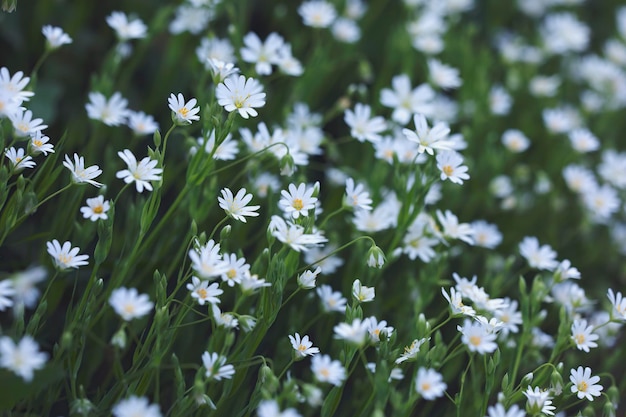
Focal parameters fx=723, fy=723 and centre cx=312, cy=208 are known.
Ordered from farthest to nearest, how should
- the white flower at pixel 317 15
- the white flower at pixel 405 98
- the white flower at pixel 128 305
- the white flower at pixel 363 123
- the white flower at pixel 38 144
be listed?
the white flower at pixel 317 15 < the white flower at pixel 405 98 < the white flower at pixel 363 123 < the white flower at pixel 38 144 < the white flower at pixel 128 305

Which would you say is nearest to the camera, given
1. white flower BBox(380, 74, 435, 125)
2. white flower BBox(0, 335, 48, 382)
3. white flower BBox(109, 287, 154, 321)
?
white flower BBox(0, 335, 48, 382)

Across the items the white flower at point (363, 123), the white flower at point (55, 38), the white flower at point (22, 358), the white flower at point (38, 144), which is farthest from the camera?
the white flower at point (363, 123)

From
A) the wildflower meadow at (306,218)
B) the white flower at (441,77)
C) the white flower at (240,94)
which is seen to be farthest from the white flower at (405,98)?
the white flower at (240,94)

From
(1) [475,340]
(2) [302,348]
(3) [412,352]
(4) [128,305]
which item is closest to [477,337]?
(1) [475,340]

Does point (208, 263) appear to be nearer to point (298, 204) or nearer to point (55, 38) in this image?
point (298, 204)

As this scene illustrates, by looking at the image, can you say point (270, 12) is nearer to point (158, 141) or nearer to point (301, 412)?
point (158, 141)

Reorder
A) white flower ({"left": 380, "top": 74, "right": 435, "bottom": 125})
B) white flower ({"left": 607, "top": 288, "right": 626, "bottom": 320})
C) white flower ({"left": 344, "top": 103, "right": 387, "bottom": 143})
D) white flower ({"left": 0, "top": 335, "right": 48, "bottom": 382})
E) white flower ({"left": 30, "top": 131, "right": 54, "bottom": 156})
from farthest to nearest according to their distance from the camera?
white flower ({"left": 380, "top": 74, "right": 435, "bottom": 125})
white flower ({"left": 344, "top": 103, "right": 387, "bottom": 143})
white flower ({"left": 607, "top": 288, "right": 626, "bottom": 320})
white flower ({"left": 30, "top": 131, "right": 54, "bottom": 156})
white flower ({"left": 0, "top": 335, "right": 48, "bottom": 382})

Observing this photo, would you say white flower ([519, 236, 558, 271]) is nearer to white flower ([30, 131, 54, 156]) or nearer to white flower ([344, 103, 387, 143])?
white flower ([344, 103, 387, 143])

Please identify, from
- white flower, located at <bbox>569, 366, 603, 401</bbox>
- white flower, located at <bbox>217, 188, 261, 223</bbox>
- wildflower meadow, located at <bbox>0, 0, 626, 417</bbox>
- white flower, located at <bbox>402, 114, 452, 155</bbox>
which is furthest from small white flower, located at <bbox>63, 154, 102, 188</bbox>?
white flower, located at <bbox>569, 366, 603, 401</bbox>

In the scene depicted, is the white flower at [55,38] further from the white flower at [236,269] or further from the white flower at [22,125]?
the white flower at [236,269]
